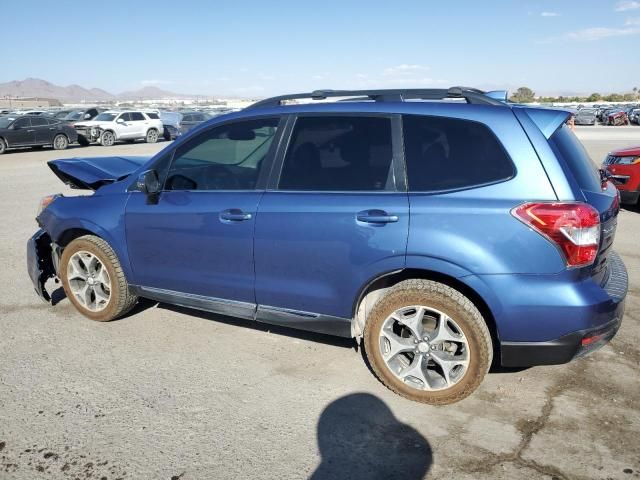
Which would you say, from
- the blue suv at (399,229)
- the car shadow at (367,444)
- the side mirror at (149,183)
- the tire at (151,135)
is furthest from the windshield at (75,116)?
the car shadow at (367,444)

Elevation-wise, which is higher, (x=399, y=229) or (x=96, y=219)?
(x=399, y=229)

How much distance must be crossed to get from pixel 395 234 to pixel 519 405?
1.31 m

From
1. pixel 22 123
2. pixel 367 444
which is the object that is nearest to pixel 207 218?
pixel 367 444

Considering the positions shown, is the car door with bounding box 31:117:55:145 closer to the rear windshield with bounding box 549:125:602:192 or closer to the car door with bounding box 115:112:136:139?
the car door with bounding box 115:112:136:139

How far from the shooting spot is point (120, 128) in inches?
1008

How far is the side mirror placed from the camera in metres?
3.94

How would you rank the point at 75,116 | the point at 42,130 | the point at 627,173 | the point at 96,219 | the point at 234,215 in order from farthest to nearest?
the point at 75,116 → the point at 42,130 → the point at 627,173 → the point at 96,219 → the point at 234,215

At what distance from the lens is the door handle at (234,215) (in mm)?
3605

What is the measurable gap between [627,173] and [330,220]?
7170mm

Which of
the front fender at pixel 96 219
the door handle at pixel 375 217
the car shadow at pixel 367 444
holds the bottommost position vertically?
the car shadow at pixel 367 444

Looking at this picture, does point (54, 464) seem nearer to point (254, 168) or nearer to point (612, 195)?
point (254, 168)

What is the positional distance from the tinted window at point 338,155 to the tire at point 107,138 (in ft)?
78.8

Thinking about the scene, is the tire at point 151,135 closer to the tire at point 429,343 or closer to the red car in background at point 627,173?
the red car in background at point 627,173

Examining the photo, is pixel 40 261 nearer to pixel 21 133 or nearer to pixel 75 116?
pixel 21 133
